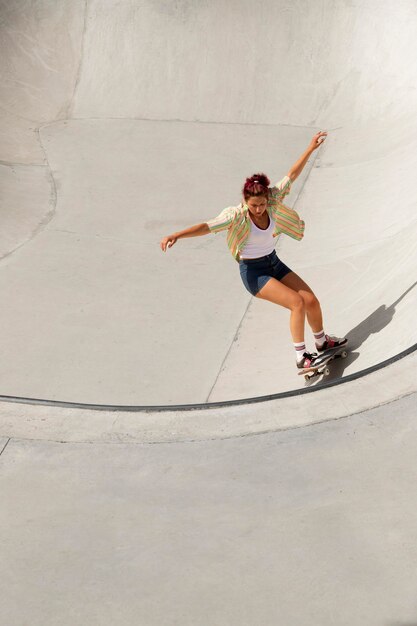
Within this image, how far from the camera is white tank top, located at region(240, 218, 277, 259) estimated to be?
6.49 meters

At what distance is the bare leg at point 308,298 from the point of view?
6.66 metres

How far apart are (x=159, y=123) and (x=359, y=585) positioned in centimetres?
867

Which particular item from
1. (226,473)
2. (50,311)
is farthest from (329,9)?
(226,473)

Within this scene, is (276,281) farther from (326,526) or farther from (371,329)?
(326,526)

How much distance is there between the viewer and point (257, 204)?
6293 mm

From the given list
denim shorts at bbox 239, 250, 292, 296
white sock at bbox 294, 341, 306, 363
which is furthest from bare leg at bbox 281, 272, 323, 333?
white sock at bbox 294, 341, 306, 363

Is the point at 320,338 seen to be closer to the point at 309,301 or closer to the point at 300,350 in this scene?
the point at 300,350

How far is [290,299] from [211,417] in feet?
4.31

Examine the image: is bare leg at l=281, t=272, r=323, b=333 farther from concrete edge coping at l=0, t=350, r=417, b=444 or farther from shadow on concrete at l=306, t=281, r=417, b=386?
concrete edge coping at l=0, t=350, r=417, b=444

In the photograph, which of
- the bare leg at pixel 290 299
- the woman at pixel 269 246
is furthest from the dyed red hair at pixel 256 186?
the bare leg at pixel 290 299

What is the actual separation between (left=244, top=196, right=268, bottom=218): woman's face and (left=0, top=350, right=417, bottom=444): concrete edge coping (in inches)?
55.4

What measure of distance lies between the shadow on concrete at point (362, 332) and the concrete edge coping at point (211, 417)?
105cm

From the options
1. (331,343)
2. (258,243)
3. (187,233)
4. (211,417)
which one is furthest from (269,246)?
(211,417)

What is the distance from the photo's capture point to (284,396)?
18.7 ft
